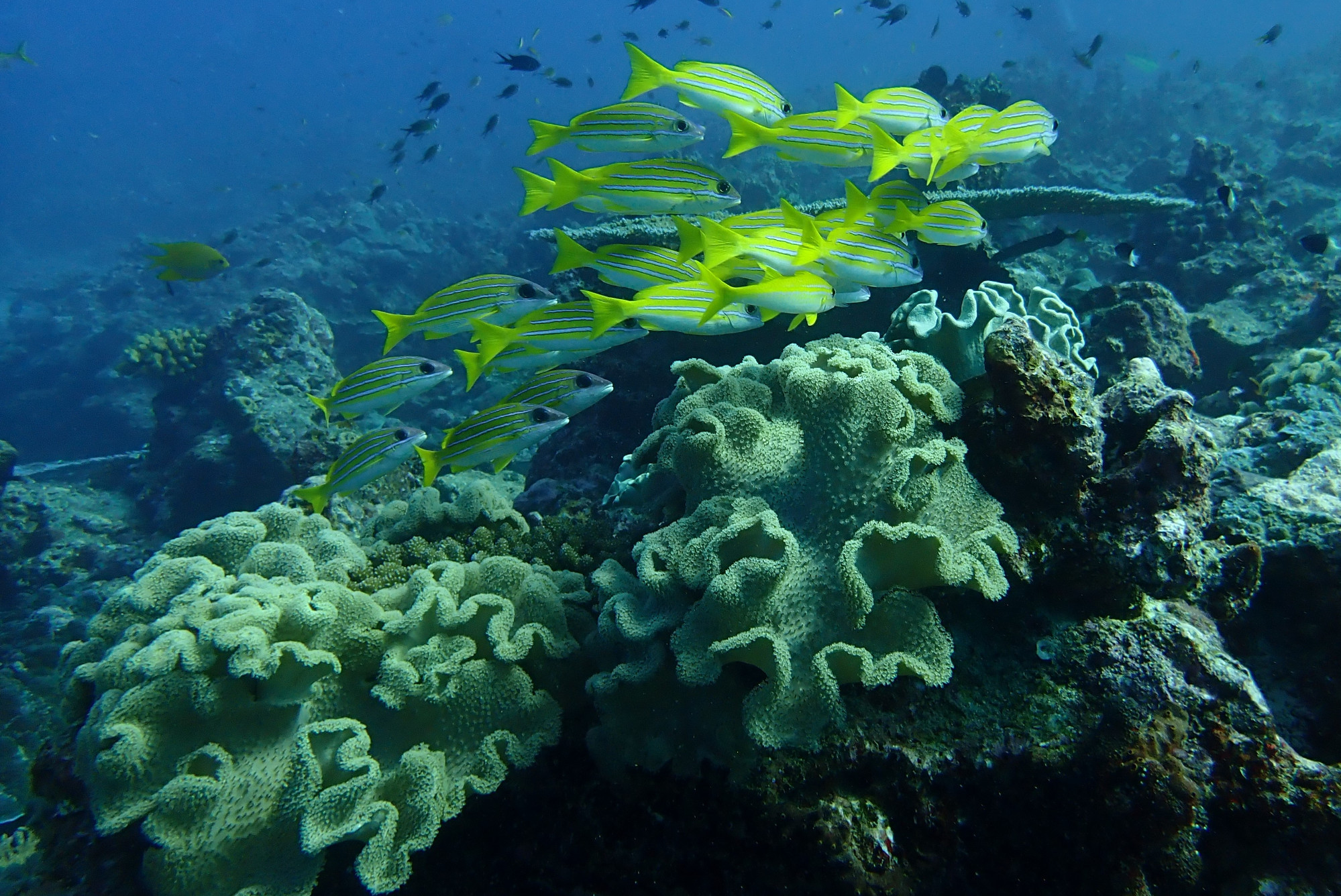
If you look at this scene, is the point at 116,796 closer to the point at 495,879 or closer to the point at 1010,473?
the point at 495,879

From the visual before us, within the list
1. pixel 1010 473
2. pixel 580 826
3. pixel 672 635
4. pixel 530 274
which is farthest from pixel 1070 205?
pixel 530 274

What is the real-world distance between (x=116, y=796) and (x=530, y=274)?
490 inches

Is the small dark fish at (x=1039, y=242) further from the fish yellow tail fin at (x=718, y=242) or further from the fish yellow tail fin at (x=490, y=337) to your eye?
the fish yellow tail fin at (x=490, y=337)

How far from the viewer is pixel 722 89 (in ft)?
11.8

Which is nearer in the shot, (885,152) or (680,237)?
(885,152)

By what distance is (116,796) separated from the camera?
2.36 m

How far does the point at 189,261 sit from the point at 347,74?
36869mm

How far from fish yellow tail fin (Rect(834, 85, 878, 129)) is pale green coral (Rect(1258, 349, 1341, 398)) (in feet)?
16.0

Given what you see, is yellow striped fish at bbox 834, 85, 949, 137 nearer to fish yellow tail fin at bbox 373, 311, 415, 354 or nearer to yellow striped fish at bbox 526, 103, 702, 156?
yellow striped fish at bbox 526, 103, 702, 156

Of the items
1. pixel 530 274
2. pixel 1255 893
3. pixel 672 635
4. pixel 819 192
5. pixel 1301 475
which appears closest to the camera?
pixel 1255 893

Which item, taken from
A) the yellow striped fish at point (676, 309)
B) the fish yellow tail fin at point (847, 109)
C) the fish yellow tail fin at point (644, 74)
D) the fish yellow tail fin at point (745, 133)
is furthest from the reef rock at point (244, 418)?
the fish yellow tail fin at point (847, 109)

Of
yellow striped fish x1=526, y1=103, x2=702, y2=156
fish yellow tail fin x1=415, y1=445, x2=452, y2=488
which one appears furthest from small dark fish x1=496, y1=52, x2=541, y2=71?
fish yellow tail fin x1=415, y1=445, x2=452, y2=488

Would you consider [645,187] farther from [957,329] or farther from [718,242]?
[957,329]

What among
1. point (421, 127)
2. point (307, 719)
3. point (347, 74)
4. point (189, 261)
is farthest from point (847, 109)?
point (347, 74)
